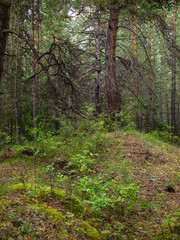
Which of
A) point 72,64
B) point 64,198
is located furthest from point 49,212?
point 72,64

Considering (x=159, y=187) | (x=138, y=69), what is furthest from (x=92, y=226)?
(x=138, y=69)

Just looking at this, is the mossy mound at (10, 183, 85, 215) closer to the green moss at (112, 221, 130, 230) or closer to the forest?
the forest

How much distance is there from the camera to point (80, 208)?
13.1 ft

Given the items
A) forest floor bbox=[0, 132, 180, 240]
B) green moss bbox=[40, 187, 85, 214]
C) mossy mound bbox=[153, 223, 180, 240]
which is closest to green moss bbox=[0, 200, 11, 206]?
forest floor bbox=[0, 132, 180, 240]

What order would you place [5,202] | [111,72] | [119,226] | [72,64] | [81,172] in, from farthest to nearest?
[111,72]
[72,64]
[81,172]
[119,226]
[5,202]

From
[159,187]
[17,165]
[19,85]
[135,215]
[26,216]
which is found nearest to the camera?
[26,216]

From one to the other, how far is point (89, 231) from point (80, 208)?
0.60 metres

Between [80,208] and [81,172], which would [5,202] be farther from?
[81,172]

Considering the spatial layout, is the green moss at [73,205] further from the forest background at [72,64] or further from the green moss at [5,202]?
the forest background at [72,64]

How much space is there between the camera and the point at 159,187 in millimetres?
6137

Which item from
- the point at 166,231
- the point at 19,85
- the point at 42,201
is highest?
the point at 19,85

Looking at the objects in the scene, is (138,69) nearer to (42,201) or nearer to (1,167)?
(1,167)

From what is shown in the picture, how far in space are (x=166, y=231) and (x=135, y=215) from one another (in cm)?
118

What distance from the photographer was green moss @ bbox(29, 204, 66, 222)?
3.33 m
